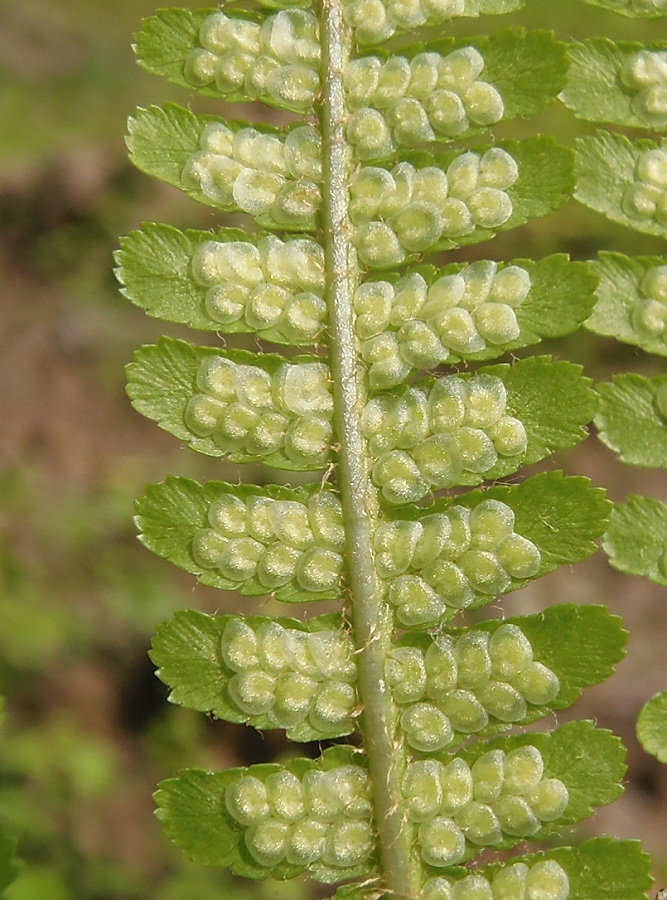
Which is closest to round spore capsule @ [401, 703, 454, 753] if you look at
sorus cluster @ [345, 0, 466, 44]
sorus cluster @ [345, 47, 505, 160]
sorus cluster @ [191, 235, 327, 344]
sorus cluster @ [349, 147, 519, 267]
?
sorus cluster @ [191, 235, 327, 344]

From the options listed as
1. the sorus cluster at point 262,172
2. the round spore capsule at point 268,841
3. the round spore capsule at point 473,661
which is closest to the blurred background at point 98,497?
the round spore capsule at point 268,841

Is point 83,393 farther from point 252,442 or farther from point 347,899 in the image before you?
point 347,899

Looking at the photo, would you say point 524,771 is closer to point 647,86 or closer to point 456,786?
point 456,786

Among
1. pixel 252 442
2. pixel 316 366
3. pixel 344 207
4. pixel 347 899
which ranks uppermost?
pixel 344 207

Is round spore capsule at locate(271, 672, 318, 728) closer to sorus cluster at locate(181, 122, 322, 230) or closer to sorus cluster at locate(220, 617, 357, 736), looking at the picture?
sorus cluster at locate(220, 617, 357, 736)

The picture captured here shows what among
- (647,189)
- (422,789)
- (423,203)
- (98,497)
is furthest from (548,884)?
(98,497)

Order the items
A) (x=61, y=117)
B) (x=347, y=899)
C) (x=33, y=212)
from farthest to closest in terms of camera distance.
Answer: (x=61, y=117), (x=33, y=212), (x=347, y=899)

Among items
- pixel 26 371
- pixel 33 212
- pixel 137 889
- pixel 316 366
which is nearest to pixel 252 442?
pixel 316 366

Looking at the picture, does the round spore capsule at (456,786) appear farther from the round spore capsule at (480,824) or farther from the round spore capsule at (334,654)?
the round spore capsule at (334,654)
